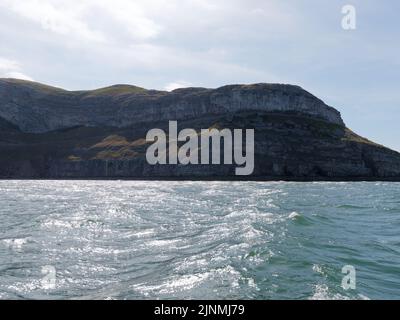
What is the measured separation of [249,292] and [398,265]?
31.5ft

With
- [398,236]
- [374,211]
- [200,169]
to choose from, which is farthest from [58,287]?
[200,169]

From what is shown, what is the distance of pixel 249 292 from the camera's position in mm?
16734

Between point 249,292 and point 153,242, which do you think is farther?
point 153,242

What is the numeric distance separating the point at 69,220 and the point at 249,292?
25.0 m

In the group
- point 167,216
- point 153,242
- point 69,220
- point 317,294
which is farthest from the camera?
point 167,216

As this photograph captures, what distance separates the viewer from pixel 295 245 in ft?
84.5
